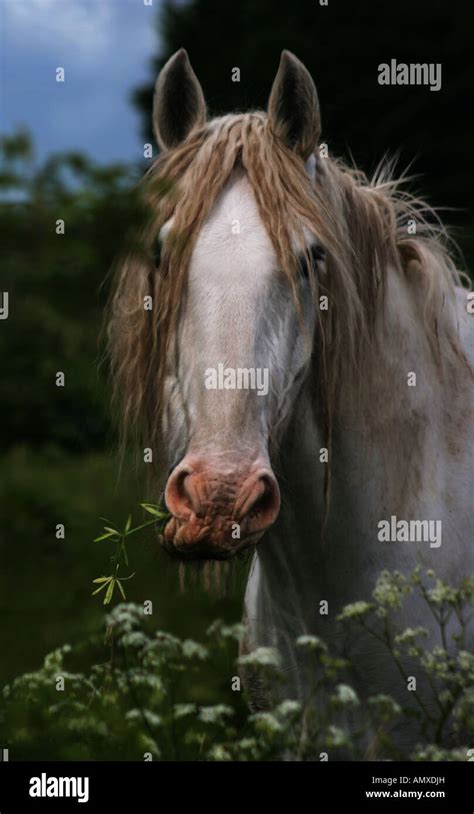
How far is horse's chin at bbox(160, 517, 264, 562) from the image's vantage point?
282cm

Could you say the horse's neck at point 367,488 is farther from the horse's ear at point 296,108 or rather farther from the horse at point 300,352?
the horse's ear at point 296,108

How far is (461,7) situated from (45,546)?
25.6ft

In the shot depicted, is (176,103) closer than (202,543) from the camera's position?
No

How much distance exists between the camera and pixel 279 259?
3188mm

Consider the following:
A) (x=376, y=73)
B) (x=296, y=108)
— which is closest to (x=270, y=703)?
(x=296, y=108)

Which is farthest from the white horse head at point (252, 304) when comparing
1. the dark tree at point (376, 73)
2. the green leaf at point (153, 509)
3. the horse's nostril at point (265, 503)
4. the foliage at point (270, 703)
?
the dark tree at point (376, 73)

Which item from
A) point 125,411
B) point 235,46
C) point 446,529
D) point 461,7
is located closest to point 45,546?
point 125,411

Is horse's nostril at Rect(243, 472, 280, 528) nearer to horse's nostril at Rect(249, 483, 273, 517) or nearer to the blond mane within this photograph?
horse's nostril at Rect(249, 483, 273, 517)

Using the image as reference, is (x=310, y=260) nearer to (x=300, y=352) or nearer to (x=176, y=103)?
(x=300, y=352)

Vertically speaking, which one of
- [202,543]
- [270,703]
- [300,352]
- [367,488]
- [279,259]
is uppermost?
[279,259]

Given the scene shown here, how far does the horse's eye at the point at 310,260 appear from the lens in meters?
3.26

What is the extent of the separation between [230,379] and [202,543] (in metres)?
0.46
